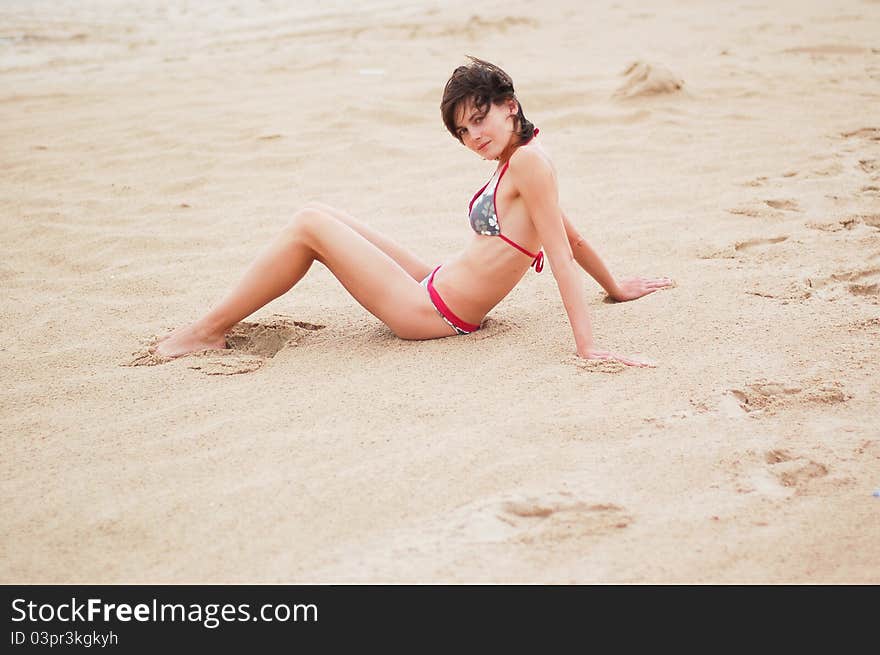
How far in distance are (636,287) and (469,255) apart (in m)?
0.82

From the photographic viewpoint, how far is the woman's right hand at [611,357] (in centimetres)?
323

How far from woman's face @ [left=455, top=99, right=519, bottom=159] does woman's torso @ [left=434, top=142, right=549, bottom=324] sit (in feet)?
0.43

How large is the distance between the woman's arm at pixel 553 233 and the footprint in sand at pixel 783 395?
0.47m

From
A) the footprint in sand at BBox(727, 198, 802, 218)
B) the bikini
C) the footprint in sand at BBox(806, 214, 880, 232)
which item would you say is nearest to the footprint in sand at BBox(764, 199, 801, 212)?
the footprint in sand at BBox(727, 198, 802, 218)

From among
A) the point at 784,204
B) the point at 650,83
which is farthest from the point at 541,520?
the point at 650,83

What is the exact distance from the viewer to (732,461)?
262 centimetres

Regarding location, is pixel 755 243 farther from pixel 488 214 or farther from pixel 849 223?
pixel 488 214

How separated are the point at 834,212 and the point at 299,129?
3831 mm

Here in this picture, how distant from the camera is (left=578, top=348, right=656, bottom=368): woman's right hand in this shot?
3232 mm

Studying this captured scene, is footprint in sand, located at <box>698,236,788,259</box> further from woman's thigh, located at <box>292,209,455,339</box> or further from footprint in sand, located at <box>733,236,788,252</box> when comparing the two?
woman's thigh, located at <box>292,209,455,339</box>

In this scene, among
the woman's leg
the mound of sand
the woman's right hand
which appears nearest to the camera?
the woman's right hand

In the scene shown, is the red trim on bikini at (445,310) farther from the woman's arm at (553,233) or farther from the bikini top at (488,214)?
the woman's arm at (553,233)
